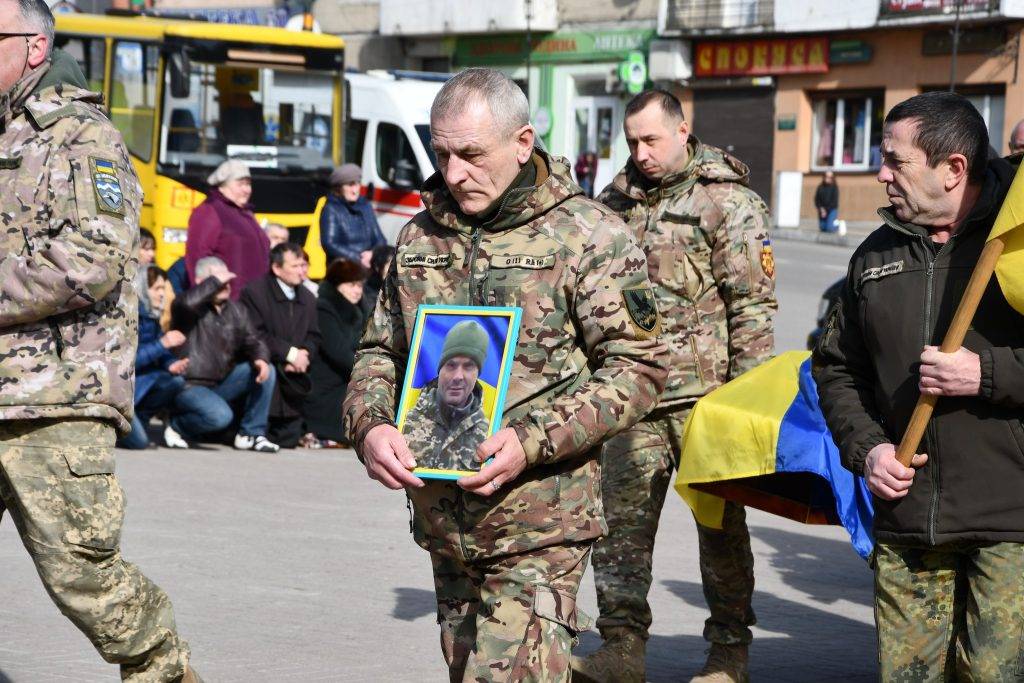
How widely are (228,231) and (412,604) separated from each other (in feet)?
22.4

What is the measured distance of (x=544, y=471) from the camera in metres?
4.16

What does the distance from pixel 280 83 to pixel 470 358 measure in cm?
1654

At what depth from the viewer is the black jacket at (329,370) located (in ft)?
42.2

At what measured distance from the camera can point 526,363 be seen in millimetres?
4141

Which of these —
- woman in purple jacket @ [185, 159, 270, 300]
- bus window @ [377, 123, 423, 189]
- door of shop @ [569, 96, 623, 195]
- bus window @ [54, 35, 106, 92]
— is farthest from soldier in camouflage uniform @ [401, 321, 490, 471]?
door of shop @ [569, 96, 623, 195]

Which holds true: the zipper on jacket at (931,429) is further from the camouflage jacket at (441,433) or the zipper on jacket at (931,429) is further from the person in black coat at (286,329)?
the person in black coat at (286,329)

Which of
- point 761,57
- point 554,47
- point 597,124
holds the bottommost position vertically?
point 597,124

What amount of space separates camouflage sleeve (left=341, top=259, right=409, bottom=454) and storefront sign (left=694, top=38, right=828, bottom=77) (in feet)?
117

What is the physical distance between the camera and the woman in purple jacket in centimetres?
1355

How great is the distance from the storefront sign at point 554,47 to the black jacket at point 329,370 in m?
30.3

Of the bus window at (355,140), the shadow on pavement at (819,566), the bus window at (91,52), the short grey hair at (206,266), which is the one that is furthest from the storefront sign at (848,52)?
the shadow on pavement at (819,566)

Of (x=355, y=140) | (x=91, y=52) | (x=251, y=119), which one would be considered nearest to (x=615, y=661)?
(x=251, y=119)

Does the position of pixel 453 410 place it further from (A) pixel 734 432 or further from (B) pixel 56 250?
(A) pixel 734 432

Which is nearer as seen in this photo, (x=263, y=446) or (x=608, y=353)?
(x=608, y=353)
